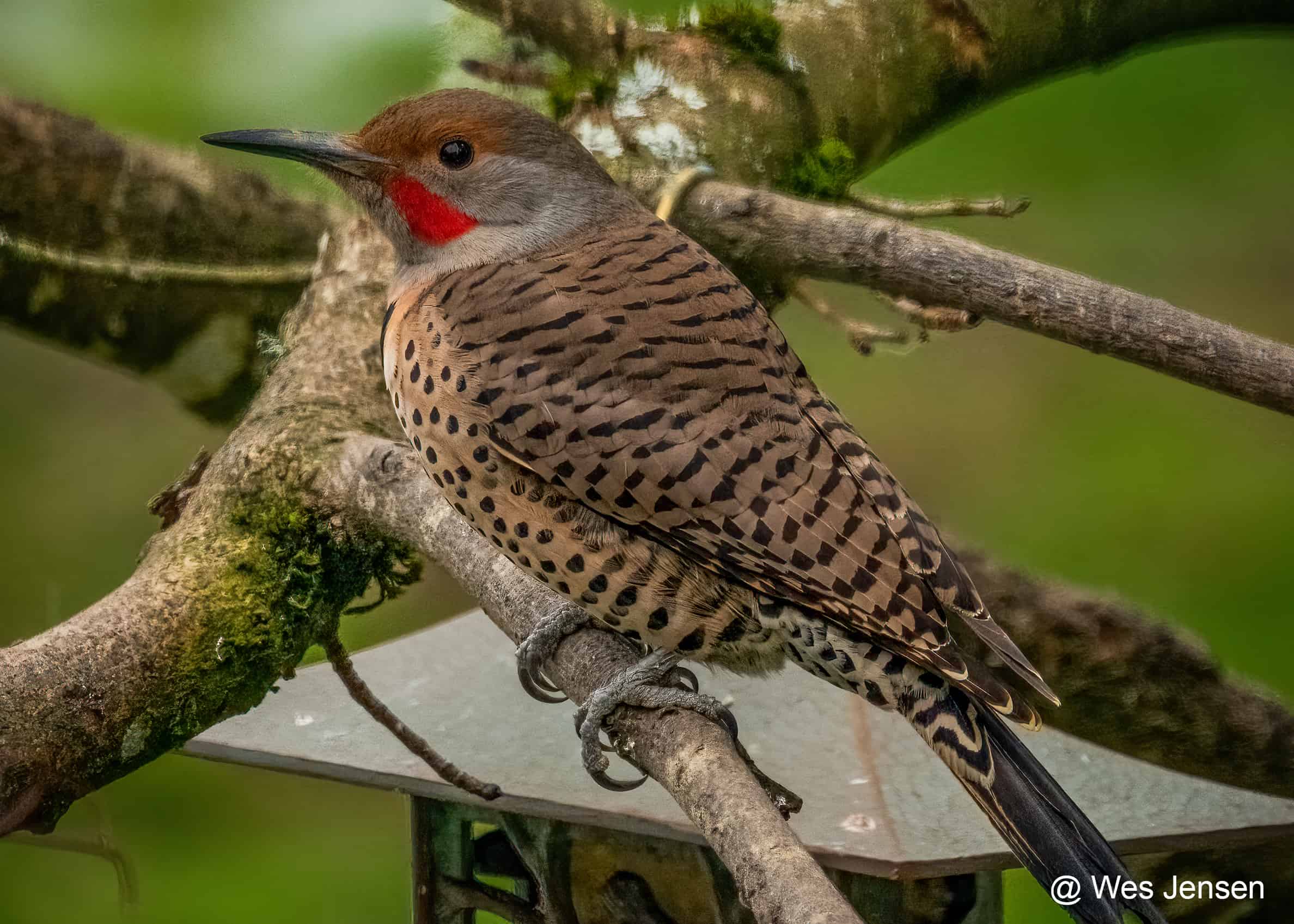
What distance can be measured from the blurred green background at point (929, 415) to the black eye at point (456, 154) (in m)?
0.59

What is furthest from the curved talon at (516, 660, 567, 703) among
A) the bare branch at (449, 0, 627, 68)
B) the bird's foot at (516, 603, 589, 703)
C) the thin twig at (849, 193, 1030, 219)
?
the bare branch at (449, 0, 627, 68)

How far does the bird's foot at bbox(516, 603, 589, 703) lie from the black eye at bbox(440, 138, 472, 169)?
0.60 m

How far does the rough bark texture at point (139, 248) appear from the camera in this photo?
2.32 m

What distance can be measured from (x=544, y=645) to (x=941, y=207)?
88 cm

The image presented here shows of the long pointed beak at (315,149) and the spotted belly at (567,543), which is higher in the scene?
the long pointed beak at (315,149)

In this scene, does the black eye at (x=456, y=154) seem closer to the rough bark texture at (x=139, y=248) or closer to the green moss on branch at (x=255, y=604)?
the green moss on branch at (x=255, y=604)

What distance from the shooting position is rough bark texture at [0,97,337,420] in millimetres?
2316

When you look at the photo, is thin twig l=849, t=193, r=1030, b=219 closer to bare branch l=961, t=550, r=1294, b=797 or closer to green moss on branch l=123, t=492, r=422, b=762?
bare branch l=961, t=550, r=1294, b=797

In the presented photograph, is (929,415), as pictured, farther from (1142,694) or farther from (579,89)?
(579,89)

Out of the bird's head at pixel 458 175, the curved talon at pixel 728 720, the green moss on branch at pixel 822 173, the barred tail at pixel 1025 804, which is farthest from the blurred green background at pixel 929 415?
the barred tail at pixel 1025 804

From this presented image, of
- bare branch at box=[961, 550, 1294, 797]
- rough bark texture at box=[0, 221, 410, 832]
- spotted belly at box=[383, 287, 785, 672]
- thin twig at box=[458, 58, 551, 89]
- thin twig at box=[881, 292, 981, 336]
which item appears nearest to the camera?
rough bark texture at box=[0, 221, 410, 832]

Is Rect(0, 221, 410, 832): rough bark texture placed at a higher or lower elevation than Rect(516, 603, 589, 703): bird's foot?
higher

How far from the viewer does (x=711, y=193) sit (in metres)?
2.09

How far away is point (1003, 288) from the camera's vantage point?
171cm
